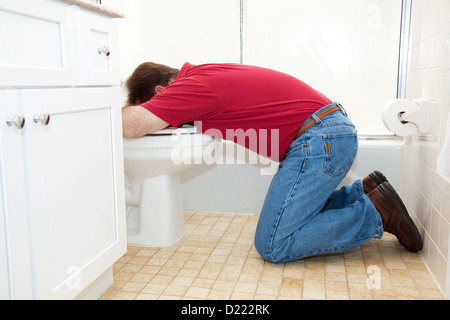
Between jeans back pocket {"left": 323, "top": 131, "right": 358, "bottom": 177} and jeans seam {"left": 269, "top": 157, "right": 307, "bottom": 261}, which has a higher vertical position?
Answer: jeans back pocket {"left": 323, "top": 131, "right": 358, "bottom": 177}

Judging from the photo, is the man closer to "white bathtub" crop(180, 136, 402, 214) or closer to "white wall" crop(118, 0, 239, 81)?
"white bathtub" crop(180, 136, 402, 214)

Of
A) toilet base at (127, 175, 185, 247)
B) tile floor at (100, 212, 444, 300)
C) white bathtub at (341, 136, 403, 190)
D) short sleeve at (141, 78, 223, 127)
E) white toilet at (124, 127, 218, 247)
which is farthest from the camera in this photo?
white bathtub at (341, 136, 403, 190)

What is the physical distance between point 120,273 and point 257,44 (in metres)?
1.28

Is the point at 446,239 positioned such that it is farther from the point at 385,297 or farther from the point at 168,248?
the point at 168,248

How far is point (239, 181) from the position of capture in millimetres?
2078

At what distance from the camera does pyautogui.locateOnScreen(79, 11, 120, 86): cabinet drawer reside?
106 cm

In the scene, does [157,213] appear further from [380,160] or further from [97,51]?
[380,160]

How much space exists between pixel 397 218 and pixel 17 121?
1204 millimetres

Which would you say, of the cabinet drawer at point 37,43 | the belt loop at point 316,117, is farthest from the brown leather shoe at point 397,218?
the cabinet drawer at point 37,43

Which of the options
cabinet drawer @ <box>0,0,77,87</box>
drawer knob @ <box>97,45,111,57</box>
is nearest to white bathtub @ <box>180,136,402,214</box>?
drawer knob @ <box>97,45,111,57</box>

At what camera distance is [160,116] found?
143cm

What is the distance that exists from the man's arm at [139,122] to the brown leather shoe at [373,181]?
31.4 inches

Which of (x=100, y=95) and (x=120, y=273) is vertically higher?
(x=100, y=95)
